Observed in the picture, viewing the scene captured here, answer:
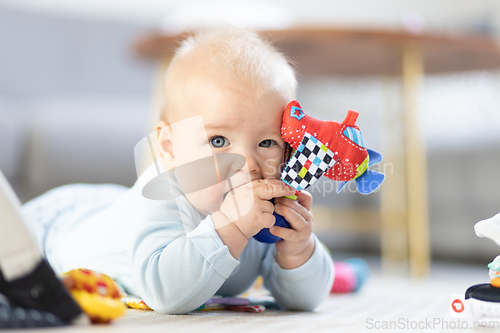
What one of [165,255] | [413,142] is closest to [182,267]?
[165,255]

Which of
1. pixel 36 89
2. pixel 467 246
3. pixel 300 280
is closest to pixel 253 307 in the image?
pixel 300 280

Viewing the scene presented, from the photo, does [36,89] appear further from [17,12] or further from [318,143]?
[318,143]

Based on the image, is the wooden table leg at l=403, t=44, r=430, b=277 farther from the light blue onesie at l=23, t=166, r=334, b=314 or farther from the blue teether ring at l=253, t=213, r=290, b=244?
the blue teether ring at l=253, t=213, r=290, b=244

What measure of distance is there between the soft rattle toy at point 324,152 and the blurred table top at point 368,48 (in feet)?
1.68

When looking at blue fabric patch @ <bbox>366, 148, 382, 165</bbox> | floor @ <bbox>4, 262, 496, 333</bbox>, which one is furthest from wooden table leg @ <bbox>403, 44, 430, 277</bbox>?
blue fabric patch @ <bbox>366, 148, 382, 165</bbox>

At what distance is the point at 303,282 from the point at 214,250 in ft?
0.55

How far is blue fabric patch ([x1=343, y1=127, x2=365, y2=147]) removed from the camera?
21.9 inches

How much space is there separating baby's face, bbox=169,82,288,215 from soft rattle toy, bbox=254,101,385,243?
0.07 feet

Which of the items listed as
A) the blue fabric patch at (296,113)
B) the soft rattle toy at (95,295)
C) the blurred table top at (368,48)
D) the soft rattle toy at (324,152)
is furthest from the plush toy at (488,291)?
the blurred table top at (368,48)

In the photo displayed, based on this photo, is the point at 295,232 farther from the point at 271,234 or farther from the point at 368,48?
the point at 368,48

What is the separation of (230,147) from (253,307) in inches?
8.7

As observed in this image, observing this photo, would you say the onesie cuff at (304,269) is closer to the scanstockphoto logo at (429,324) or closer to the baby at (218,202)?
the baby at (218,202)

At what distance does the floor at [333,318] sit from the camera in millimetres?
501

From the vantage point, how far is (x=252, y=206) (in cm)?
57
